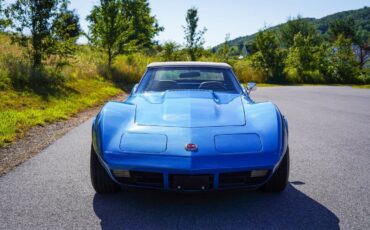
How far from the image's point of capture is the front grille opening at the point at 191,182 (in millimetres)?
2787

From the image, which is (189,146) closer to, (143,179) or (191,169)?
(191,169)

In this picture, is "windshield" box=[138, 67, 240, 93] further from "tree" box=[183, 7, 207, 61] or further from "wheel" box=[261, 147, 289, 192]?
"tree" box=[183, 7, 207, 61]

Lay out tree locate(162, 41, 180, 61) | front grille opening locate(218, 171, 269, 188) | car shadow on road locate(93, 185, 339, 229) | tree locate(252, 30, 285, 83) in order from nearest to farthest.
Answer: car shadow on road locate(93, 185, 339, 229)
front grille opening locate(218, 171, 269, 188)
tree locate(162, 41, 180, 61)
tree locate(252, 30, 285, 83)

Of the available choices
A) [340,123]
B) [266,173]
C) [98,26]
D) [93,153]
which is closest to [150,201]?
[93,153]

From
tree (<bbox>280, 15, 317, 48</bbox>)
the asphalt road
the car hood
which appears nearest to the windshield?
the car hood

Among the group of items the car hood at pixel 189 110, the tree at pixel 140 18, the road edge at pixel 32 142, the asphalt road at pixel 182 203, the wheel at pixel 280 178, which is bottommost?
the road edge at pixel 32 142

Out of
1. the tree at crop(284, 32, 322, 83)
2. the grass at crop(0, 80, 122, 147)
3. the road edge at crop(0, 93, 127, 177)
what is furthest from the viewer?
the tree at crop(284, 32, 322, 83)

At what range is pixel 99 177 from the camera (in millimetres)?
3236

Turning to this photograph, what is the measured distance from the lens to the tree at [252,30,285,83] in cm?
2959

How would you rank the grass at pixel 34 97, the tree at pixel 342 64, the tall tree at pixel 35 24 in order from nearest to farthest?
1. the grass at pixel 34 97
2. the tall tree at pixel 35 24
3. the tree at pixel 342 64

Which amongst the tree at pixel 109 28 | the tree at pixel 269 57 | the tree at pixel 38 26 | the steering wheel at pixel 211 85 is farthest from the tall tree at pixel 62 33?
the tree at pixel 269 57

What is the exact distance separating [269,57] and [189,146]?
91.8ft

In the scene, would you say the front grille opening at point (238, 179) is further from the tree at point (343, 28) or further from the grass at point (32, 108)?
the tree at point (343, 28)

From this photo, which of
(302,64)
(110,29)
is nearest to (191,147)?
(110,29)
